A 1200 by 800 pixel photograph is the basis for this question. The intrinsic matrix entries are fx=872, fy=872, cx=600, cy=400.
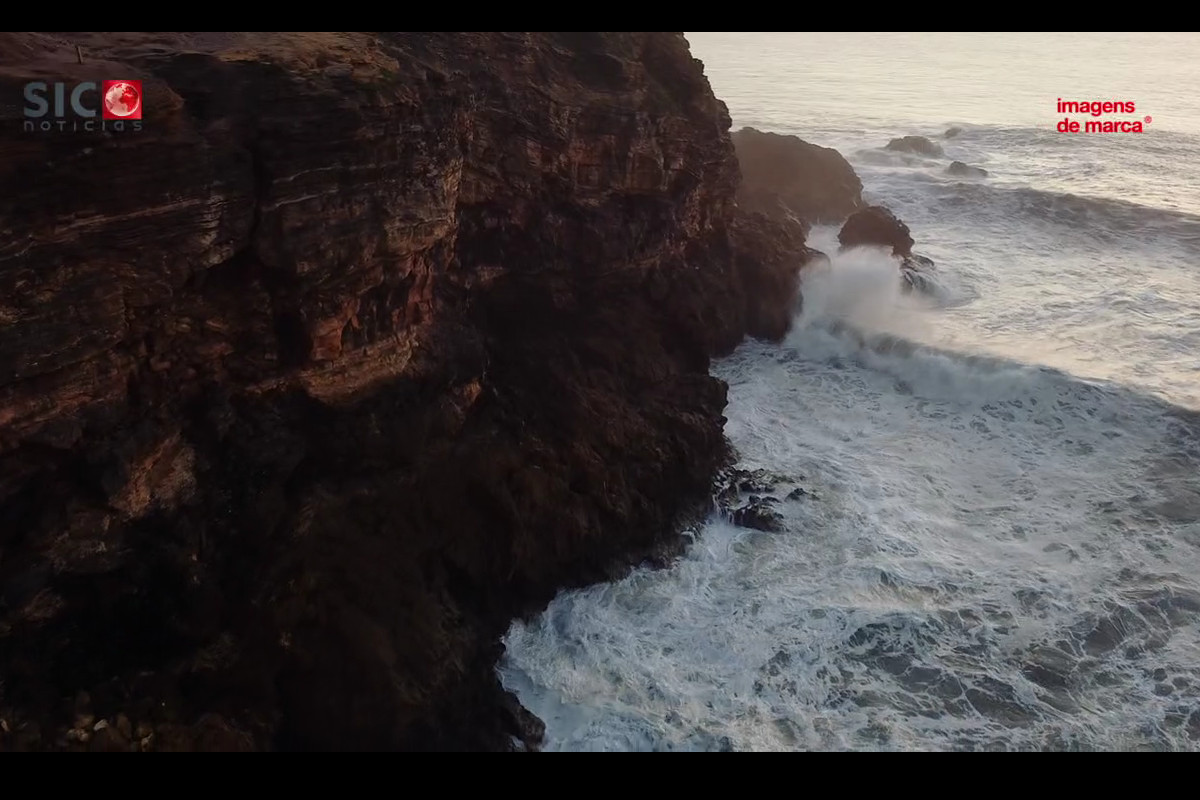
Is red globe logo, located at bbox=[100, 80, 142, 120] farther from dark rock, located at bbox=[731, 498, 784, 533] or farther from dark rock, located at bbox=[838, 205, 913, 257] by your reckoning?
dark rock, located at bbox=[838, 205, 913, 257]

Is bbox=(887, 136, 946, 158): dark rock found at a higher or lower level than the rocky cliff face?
higher

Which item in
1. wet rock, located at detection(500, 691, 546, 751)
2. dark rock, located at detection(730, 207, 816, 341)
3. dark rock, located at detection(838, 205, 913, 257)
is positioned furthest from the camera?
dark rock, located at detection(838, 205, 913, 257)

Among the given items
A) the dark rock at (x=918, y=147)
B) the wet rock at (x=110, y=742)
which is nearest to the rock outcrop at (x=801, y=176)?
the dark rock at (x=918, y=147)

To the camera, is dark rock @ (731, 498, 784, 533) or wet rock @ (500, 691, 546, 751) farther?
dark rock @ (731, 498, 784, 533)

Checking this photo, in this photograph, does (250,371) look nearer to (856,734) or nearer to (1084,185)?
(856,734)

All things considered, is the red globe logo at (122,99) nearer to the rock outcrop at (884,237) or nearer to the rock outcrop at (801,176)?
the rock outcrop at (884,237)

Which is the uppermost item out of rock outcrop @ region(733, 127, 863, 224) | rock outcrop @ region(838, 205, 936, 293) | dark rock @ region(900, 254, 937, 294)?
rock outcrop @ region(733, 127, 863, 224)

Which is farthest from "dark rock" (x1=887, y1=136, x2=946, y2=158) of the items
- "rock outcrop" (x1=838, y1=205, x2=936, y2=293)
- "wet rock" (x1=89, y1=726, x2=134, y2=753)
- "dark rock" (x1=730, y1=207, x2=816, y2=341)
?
"wet rock" (x1=89, y1=726, x2=134, y2=753)
